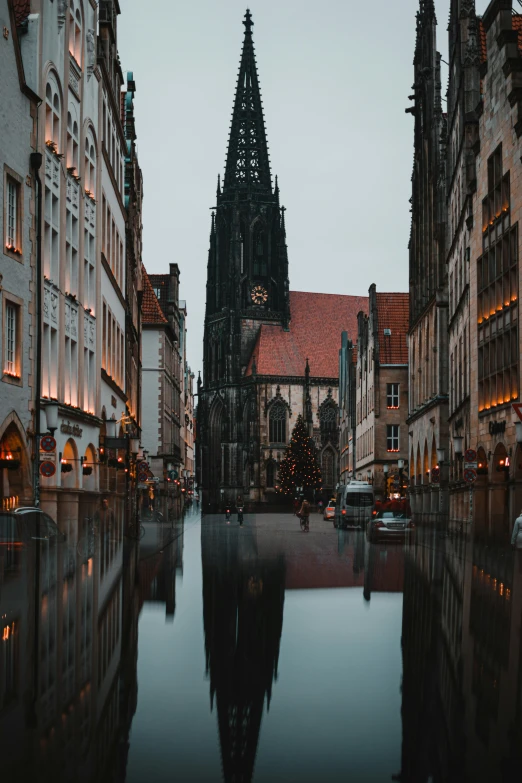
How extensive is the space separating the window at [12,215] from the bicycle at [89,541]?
7.20 meters

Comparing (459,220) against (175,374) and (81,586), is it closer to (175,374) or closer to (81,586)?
(81,586)

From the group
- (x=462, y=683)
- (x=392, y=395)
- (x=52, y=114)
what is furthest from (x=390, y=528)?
(x=392, y=395)

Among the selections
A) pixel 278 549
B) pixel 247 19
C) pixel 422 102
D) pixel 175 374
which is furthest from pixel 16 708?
pixel 247 19

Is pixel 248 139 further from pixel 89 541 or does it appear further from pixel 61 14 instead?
pixel 89 541

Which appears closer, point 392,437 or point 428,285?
point 428,285

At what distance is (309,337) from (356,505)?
94.2 m

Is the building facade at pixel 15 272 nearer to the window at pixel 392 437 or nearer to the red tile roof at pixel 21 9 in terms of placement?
the red tile roof at pixel 21 9

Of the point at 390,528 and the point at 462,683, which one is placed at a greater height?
the point at 462,683

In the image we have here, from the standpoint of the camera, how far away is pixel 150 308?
269 feet

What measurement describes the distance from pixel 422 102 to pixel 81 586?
5572cm

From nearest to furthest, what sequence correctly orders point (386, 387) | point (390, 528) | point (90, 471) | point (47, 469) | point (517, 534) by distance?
point (47, 469), point (517, 534), point (390, 528), point (90, 471), point (386, 387)

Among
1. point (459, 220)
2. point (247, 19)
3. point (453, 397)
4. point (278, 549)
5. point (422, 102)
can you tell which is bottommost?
point (278, 549)

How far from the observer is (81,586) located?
15.3 m

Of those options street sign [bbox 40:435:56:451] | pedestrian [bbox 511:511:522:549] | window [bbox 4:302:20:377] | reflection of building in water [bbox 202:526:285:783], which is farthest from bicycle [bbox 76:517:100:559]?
pedestrian [bbox 511:511:522:549]
